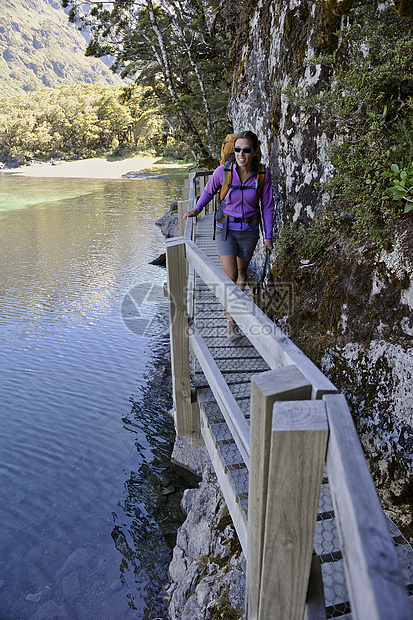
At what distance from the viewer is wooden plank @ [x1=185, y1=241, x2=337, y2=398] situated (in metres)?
1.21

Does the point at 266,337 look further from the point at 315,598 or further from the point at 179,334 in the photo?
the point at 179,334

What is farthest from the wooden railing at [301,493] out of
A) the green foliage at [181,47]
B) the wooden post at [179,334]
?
the green foliage at [181,47]

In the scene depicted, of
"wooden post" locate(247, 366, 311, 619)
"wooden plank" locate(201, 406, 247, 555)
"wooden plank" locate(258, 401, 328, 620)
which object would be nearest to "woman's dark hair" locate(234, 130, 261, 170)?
"wooden plank" locate(201, 406, 247, 555)

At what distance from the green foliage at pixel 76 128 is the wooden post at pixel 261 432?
6304 centimetres

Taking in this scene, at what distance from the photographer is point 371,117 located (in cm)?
356

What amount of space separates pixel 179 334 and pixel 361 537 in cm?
304

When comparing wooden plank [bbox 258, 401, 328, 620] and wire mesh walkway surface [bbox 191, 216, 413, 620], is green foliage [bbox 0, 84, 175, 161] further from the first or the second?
wooden plank [bbox 258, 401, 328, 620]

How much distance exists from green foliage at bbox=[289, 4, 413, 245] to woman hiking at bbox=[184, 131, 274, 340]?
77 cm

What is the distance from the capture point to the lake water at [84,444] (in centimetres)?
452

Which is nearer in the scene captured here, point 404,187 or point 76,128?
point 404,187

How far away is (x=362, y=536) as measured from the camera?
812 millimetres

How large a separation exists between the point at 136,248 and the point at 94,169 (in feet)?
133

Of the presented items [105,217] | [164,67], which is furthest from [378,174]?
[105,217]

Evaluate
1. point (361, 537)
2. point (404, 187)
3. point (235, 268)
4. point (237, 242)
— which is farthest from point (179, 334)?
point (361, 537)
